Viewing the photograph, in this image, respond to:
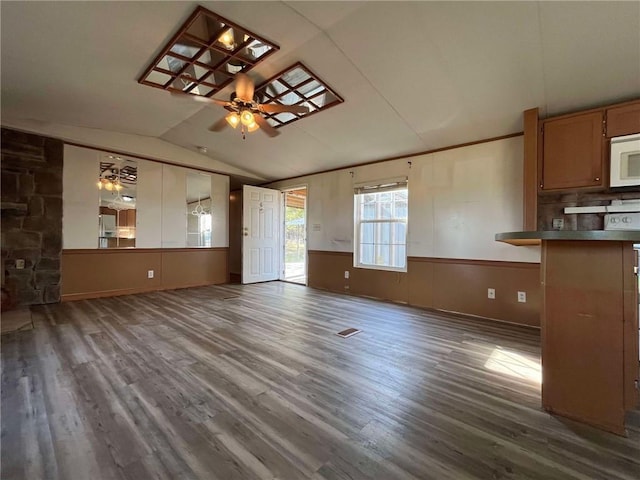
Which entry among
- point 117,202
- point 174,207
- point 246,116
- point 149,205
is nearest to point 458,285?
point 246,116

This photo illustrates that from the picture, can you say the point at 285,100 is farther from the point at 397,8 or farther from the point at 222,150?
the point at 222,150

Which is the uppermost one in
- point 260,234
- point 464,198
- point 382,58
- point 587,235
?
point 382,58

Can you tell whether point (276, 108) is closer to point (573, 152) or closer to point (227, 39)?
point (227, 39)

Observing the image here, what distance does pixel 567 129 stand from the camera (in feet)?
9.71

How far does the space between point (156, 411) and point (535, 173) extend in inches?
157

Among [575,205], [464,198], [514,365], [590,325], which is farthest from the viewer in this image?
[464,198]

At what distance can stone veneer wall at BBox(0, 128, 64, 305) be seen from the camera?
407 cm

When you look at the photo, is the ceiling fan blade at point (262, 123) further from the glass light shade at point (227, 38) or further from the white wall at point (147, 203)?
the white wall at point (147, 203)

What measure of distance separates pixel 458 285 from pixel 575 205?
160 centimetres

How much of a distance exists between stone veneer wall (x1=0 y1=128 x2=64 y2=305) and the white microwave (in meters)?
7.00

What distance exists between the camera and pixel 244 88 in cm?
292

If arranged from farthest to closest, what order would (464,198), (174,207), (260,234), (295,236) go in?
(295,236)
(260,234)
(174,207)
(464,198)

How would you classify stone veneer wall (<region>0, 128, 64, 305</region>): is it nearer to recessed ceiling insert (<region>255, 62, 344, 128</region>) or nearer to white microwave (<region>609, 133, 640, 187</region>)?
recessed ceiling insert (<region>255, 62, 344, 128</region>)

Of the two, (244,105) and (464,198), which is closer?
(244,105)
